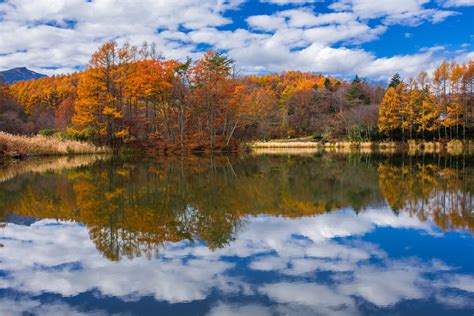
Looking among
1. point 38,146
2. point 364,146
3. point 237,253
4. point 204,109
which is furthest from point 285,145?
point 237,253

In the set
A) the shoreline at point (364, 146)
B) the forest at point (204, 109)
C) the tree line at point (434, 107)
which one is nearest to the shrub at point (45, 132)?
the forest at point (204, 109)

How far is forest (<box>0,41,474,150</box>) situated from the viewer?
29953 mm

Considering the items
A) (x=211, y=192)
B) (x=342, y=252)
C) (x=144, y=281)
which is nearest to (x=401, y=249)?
(x=342, y=252)

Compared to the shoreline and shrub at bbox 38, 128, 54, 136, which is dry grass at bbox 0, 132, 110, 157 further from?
the shoreline

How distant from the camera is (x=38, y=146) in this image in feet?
79.9

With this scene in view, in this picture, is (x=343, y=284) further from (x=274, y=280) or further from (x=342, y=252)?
(x=342, y=252)

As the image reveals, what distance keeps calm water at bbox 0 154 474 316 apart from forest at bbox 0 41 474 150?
70.4ft

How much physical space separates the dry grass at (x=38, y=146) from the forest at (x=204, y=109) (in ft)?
7.92

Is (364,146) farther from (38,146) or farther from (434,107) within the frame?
(38,146)

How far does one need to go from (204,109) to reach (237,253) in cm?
2914

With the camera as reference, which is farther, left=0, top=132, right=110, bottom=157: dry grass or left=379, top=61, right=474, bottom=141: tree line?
left=379, top=61, right=474, bottom=141: tree line

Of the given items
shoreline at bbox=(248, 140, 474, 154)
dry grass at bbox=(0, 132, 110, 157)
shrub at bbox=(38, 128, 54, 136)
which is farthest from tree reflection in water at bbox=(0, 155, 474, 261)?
shoreline at bbox=(248, 140, 474, 154)

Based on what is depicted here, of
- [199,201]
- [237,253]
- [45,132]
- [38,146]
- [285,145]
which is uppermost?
[45,132]

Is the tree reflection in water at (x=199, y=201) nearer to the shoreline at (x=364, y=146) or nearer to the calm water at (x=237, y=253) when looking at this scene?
the calm water at (x=237, y=253)
